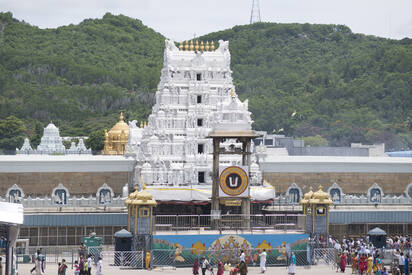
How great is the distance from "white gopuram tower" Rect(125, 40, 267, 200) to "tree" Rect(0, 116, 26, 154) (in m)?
62.8

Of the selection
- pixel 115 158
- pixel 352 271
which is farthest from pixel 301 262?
pixel 115 158

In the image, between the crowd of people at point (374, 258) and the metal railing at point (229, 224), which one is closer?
the crowd of people at point (374, 258)

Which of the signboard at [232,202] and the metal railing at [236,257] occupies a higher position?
the signboard at [232,202]

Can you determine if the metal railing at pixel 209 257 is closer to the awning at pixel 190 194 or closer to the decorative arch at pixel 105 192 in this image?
the awning at pixel 190 194

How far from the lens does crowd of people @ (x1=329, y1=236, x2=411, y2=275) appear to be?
41.2 meters

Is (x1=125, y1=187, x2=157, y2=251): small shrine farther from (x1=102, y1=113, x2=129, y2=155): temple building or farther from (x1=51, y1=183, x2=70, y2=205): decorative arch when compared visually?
(x1=102, y1=113, x2=129, y2=155): temple building

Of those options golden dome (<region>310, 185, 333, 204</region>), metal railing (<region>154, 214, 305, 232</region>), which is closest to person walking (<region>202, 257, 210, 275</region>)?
metal railing (<region>154, 214, 305, 232</region>)

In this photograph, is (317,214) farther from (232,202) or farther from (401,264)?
(401,264)

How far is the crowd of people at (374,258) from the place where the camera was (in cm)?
4122

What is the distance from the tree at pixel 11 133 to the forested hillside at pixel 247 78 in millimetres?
131

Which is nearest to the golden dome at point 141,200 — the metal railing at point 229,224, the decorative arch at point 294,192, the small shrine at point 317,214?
the metal railing at point 229,224

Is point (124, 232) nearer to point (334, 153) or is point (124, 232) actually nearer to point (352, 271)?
point (352, 271)

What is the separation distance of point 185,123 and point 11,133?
7014cm

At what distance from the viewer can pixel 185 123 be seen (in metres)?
59.9
